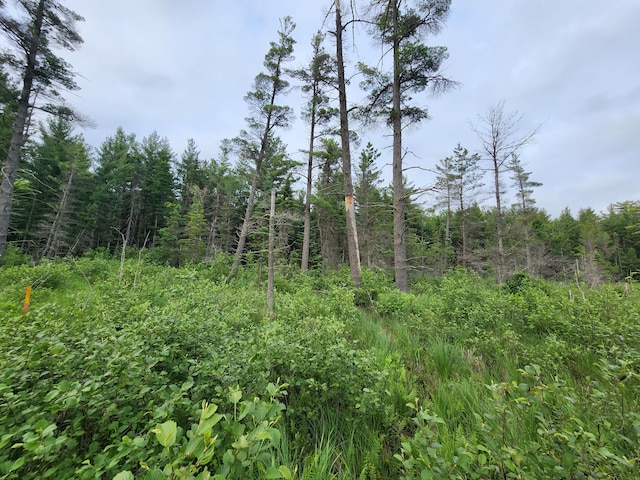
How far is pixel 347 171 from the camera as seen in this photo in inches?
327

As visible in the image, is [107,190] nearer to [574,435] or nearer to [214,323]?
[214,323]

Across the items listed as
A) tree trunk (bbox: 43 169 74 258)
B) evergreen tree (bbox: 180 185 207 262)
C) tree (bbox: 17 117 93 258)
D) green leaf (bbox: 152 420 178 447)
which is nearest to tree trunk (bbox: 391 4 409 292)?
green leaf (bbox: 152 420 178 447)

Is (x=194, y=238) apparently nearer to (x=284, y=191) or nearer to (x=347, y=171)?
(x=284, y=191)

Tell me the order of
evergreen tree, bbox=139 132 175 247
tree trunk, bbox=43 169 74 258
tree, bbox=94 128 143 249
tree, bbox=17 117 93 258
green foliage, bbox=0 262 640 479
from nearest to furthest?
green foliage, bbox=0 262 640 479 < tree trunk, bbox=43 169 74 258 < tree, bbox=17 117 93 258 < tree, bbox=94 128 143 249 < evergreen tree, bbox=139 132 175 247

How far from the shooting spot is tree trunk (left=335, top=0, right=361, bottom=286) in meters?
7.98

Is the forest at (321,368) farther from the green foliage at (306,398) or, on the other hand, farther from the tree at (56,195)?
the tree at (56,195)

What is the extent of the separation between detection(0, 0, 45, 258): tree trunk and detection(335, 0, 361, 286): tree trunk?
37.7ft

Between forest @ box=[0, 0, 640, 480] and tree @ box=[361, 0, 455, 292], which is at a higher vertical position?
tree @ box=[361, 0, 455, 292]

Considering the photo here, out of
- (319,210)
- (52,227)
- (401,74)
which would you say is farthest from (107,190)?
(401,74)

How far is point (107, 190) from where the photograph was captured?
24.5 m

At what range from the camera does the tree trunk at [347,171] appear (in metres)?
7.98

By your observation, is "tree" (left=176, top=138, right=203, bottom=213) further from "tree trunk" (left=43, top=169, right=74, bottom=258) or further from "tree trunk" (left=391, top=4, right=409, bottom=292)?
"tree trunk" (left=391, top=4, right=409, bottom=292)

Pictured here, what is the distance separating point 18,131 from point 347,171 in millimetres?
12517

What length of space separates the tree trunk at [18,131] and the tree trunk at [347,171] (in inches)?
453
